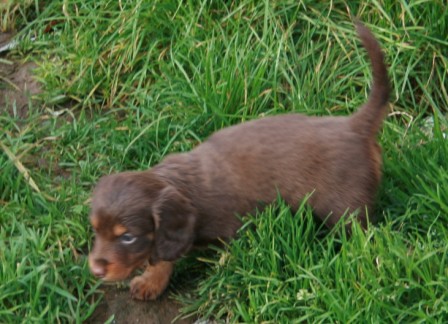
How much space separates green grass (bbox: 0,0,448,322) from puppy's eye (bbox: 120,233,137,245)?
0.48 m

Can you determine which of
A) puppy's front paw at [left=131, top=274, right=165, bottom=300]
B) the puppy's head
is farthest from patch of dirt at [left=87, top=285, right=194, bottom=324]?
the puppy's head

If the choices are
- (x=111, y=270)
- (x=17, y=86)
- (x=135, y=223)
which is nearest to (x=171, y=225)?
(x=135, y=223)

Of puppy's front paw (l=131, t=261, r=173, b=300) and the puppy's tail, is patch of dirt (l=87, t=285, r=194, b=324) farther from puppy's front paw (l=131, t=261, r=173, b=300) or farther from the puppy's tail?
the puppy's tail

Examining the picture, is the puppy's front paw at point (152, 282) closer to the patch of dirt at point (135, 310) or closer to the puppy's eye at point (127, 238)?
the patch of dirt at point (135, 310)

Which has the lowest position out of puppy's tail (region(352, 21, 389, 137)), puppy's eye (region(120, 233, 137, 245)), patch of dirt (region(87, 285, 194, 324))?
patch of dirt (region(87, 285, 194, 324))

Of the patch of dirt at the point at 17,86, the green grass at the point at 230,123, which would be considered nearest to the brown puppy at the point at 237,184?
the green grass at the point at 230,123

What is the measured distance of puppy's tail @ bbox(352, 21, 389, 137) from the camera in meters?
5.09

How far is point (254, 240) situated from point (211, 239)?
0.30 m

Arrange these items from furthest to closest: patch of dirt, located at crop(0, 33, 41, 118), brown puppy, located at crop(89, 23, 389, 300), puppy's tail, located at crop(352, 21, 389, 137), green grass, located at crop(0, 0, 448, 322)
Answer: patch of dirt, located at crop(0, 33, 41, 118), puppy's tail, located at crop(352, 21, 389, 137), brown puppy, located at crop(89, 23, 389, 300), green grass, located at crop(0, 0, 448, 322)

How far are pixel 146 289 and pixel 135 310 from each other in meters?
0.13

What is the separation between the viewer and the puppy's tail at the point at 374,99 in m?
5.09

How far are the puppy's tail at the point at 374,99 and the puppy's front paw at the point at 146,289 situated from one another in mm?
1311

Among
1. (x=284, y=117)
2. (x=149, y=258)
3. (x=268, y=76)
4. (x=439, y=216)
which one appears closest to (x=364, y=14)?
(x=268, y=76)

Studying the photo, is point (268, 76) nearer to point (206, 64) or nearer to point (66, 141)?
point (206, 64)
